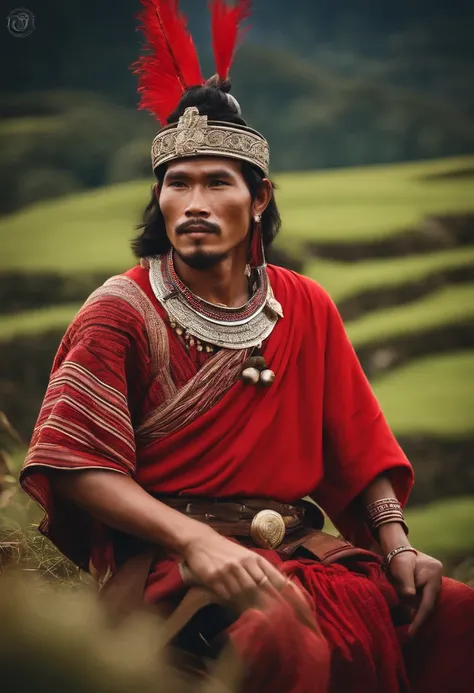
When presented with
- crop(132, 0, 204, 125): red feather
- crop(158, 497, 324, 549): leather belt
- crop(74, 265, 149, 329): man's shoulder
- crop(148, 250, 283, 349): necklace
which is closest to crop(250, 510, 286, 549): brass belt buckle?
crop(158, 497, 324, 549): leather belt

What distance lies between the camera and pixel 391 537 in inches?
106

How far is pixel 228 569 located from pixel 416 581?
60 cm

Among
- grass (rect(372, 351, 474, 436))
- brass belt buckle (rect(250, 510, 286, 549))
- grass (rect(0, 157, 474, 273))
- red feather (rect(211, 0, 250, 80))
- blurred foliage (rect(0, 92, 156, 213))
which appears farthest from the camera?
blurred foliage (rect(0, 92, 156, 213))

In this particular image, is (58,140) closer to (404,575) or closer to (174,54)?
(174,54)

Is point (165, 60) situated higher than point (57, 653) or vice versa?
point (165, 60)

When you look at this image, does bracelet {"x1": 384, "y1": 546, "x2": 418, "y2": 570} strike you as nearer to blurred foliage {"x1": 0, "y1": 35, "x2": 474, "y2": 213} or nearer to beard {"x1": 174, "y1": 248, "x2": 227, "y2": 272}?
beard {"x1": 174, "y1": 248, "x2": 227, "y2": 272}

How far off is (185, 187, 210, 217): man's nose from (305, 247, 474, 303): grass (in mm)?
4908

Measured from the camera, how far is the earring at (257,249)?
2.85 meters

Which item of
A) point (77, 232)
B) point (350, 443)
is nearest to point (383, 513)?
point (350, 443)

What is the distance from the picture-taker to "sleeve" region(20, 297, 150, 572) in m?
2.38

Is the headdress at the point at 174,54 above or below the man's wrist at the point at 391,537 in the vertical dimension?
above

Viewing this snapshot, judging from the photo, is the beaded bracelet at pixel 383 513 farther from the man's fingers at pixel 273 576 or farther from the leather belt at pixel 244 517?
the man's fingers at pixel 273 576

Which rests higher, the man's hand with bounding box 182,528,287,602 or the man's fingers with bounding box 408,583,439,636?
the man's hand with bounding box 182,528,287,602

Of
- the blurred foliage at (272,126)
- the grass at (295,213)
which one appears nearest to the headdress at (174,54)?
the grass at (295,213)
